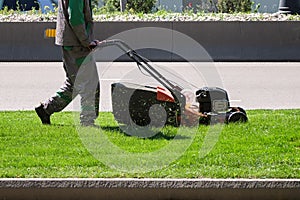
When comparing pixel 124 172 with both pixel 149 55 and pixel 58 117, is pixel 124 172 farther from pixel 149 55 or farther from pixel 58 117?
pixel 149 55

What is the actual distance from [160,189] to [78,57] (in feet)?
8.63

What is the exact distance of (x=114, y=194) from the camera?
608 centimetres

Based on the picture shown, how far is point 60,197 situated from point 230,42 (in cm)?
1255

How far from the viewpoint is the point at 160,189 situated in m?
6.06

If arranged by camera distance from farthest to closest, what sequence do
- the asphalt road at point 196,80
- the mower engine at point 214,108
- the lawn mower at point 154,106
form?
the asphalt road at point 196,80 → the mower engine at point 214,108 → the lawn mower at point 154,106

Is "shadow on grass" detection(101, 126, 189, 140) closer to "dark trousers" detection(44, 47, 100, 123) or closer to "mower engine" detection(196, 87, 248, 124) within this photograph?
"dark trousers" detection(44, 47, 100, 123)

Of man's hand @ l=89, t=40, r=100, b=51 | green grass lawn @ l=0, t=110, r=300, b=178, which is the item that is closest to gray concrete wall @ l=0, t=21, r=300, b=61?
green grass lawn @ l=0, t=110, r=300, b=178

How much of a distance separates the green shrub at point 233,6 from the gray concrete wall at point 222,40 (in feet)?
10.6

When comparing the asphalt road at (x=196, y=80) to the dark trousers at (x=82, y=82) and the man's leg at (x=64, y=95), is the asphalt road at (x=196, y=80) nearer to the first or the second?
the man's leg at (x=64, y=95)

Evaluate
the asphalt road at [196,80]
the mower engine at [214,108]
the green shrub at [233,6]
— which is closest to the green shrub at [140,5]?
the green shrub at [233,6]

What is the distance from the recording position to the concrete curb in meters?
6.06

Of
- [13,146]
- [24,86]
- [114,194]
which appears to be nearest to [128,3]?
[24,86]

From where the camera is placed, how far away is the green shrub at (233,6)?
21.6 meters

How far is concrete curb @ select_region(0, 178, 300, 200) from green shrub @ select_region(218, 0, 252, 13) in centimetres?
1560
